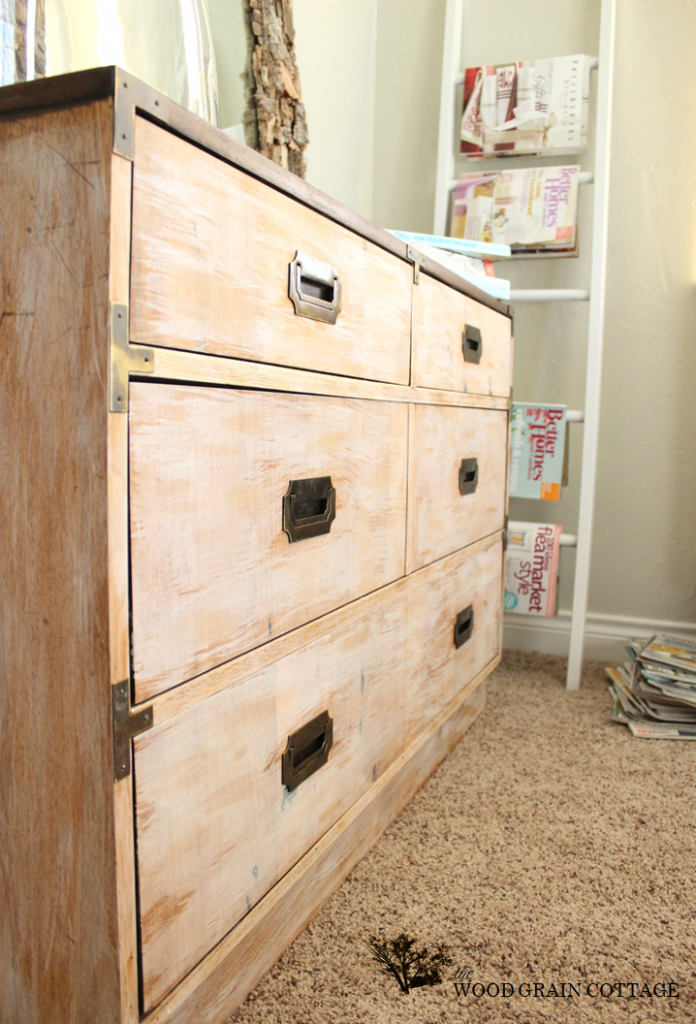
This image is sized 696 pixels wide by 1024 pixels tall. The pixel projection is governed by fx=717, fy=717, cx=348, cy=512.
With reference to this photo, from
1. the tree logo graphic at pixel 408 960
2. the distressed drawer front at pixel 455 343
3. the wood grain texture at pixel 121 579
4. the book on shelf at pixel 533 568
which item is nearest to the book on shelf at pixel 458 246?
the distressed drawer front at pixel 455 343

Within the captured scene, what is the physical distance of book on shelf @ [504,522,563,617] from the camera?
5.67 ft

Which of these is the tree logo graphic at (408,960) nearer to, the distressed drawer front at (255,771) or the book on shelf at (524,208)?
the distressed drawer front at (255,771)

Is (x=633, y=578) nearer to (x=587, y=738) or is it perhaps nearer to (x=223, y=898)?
(x=587, y=738)

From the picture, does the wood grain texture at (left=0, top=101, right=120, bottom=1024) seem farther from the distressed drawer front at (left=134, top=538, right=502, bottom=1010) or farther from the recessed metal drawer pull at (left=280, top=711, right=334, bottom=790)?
the recessed metal drawer pull at (left=280, top=711, right=334, bottom=790)

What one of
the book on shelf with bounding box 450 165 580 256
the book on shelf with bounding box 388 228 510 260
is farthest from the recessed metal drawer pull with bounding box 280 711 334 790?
the book on shelf with bounding box 450 165 580 256

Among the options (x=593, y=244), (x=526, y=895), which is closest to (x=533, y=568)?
(x=593, y=244)

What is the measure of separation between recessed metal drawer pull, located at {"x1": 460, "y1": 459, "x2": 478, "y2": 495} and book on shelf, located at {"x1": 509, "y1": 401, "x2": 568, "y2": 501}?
453mm

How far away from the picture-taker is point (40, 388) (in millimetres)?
538

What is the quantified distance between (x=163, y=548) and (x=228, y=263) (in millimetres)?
257

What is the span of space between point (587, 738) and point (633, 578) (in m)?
Answer: 0.62

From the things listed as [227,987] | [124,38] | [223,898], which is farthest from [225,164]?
[227,987]

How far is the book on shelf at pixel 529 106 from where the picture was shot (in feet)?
5.50

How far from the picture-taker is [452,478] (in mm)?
1218

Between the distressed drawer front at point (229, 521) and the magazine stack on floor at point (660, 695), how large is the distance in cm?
90
